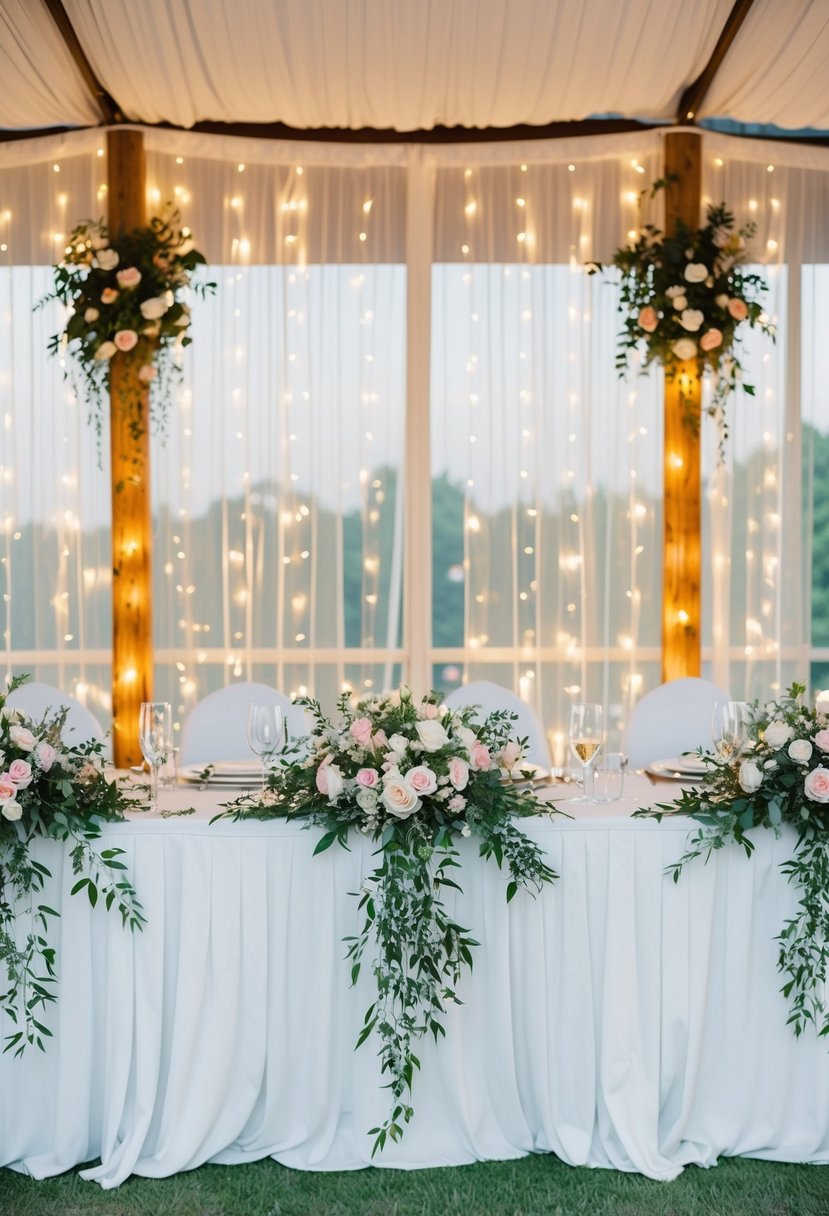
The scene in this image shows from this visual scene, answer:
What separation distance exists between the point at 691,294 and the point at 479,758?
296 cm

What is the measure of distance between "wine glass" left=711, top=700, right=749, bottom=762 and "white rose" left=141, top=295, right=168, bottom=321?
2889 millimetres

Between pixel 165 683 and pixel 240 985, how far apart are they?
2763 millimetres

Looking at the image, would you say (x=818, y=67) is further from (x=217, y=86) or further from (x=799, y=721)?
(x=799, y=721)

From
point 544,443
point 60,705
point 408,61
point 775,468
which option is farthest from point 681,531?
point 60,705

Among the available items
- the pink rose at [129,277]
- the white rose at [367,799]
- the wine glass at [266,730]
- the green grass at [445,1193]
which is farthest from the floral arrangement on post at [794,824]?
the pink rose at [129,277]

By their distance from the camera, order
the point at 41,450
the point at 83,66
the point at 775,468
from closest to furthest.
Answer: the point at 83,66, the point at 41,450, the point at 775,468

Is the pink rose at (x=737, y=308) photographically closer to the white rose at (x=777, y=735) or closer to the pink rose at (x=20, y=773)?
the white rose at (x=777, y=735)

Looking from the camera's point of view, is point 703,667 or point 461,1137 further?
point 703,667

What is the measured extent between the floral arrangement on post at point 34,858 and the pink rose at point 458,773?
703mm

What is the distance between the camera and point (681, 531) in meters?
5.15

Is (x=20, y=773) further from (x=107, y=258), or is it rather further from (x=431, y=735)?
(x=107, y=258)

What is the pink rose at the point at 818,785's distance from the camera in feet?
8.04

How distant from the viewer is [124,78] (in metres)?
4.42

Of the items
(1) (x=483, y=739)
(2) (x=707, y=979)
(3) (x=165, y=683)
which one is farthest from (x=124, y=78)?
(2) (x=707, y=979)
